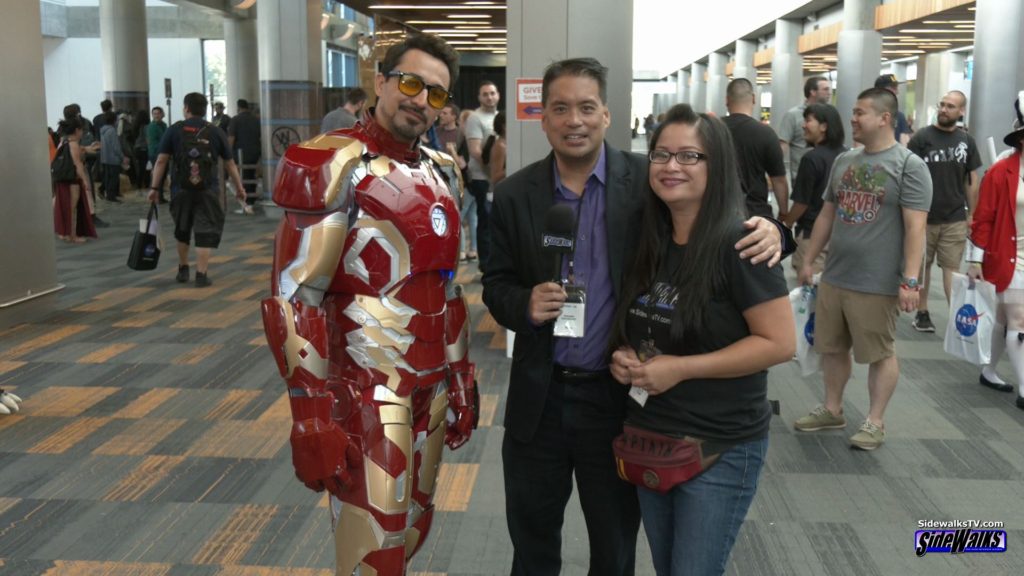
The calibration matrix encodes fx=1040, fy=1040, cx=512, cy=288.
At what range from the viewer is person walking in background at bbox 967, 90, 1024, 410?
538 cm

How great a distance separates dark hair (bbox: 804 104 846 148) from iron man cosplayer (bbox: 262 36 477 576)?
178 inches

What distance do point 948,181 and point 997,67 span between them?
5459 millimetres

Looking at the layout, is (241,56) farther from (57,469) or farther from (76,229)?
(57,469)

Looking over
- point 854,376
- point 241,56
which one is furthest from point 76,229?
point 241,56

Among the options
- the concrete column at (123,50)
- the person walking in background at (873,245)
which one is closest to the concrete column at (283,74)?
the concrete column at (123,50)

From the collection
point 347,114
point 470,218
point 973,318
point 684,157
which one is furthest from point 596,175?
point 347,114

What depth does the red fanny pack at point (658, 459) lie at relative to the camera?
7.34 ft

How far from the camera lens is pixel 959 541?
385 centimetres

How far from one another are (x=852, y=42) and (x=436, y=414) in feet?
68.7

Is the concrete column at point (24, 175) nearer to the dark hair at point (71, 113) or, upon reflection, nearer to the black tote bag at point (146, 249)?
the black tote bag at point (146, 249)

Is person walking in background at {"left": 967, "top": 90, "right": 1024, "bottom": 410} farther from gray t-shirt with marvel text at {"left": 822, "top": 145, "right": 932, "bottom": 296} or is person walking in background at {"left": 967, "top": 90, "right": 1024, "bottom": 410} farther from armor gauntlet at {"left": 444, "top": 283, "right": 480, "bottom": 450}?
armor gauntlet at {"left": 444, "top": 283, "right": 480, "bottom": 450}

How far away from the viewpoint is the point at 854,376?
6.41 m

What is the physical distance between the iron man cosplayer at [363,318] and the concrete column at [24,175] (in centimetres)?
611

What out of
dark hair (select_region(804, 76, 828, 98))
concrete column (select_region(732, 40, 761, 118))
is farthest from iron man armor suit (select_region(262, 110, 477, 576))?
concrete column (select_region(732, 40, 761, 118))
